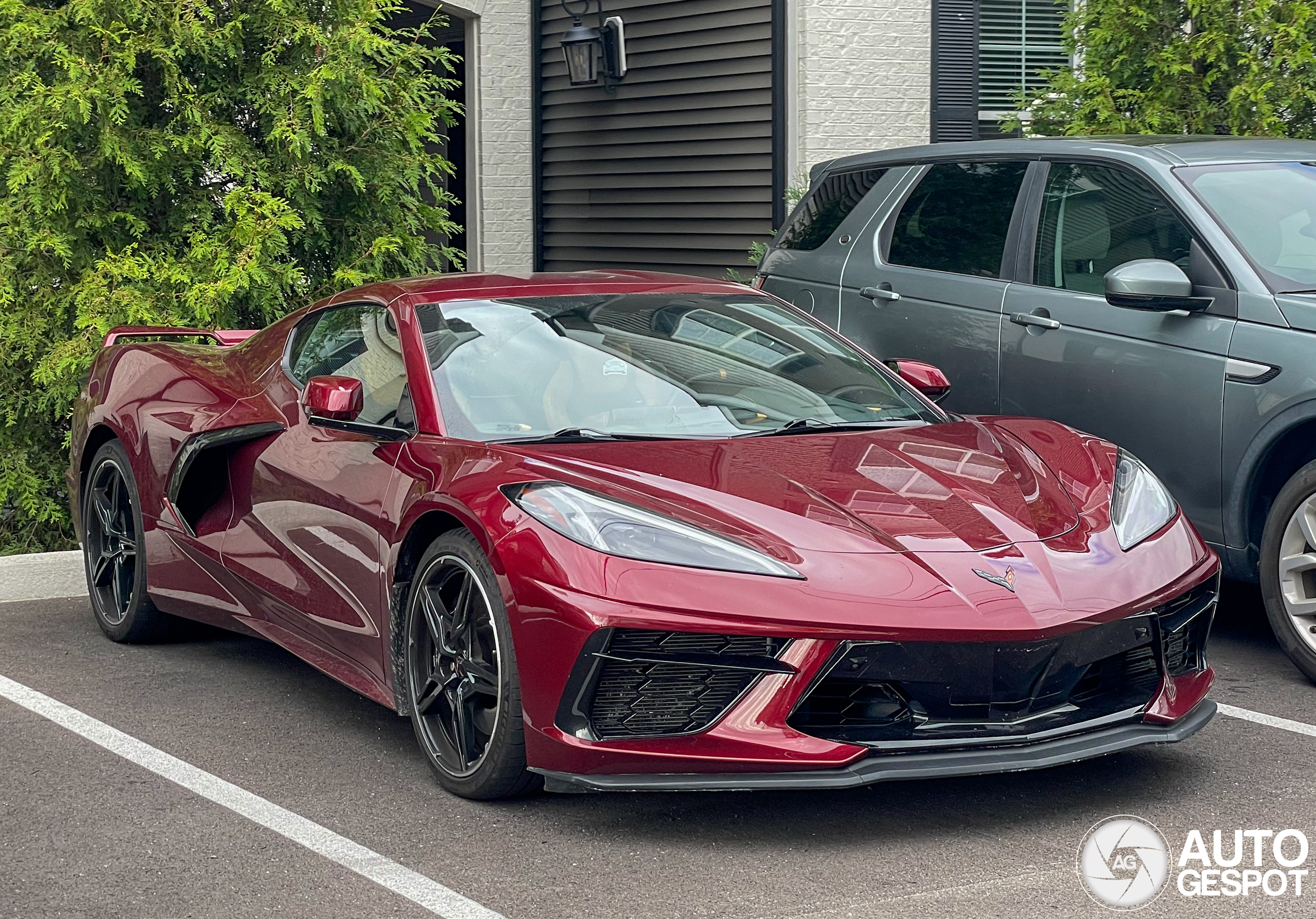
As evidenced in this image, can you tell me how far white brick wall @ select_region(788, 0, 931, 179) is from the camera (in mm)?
10984

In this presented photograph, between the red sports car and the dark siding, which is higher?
the dark siding

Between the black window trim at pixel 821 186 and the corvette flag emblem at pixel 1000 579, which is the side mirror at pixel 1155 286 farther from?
the corvette flag emblem at pixel 1000 579

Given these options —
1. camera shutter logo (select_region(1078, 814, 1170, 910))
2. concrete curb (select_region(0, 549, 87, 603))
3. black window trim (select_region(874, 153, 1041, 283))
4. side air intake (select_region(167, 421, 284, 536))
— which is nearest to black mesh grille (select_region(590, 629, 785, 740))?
camera shutter logo (select_region(1078, 814, 1170, 910))

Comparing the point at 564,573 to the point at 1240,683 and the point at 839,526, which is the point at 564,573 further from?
the point at 1240,683

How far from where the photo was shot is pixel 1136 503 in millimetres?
4457

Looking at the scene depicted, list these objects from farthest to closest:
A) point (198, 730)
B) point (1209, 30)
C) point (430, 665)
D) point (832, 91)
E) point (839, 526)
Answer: point (832, 91) < point (1209, 30) < point (198, 730) < point (430, 665) < point (839, 526)

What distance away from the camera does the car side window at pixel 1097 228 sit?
5.99m

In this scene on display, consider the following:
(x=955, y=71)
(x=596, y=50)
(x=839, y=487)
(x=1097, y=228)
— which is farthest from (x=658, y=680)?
(x=596, y=50)

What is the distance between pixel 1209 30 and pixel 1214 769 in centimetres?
577

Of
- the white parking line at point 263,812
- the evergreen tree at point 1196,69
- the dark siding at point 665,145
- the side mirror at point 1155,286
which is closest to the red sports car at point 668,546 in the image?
the white parking line at point 263,812

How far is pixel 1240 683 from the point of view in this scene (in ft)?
17.3

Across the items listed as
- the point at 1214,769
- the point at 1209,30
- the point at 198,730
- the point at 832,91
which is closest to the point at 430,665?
the point at 198,730

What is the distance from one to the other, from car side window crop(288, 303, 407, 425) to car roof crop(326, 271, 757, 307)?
0.07 m

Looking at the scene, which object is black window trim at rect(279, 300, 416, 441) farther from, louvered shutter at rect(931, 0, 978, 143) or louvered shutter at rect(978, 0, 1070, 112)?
louvered shutter at rect(978, 0, 1070, 112)
